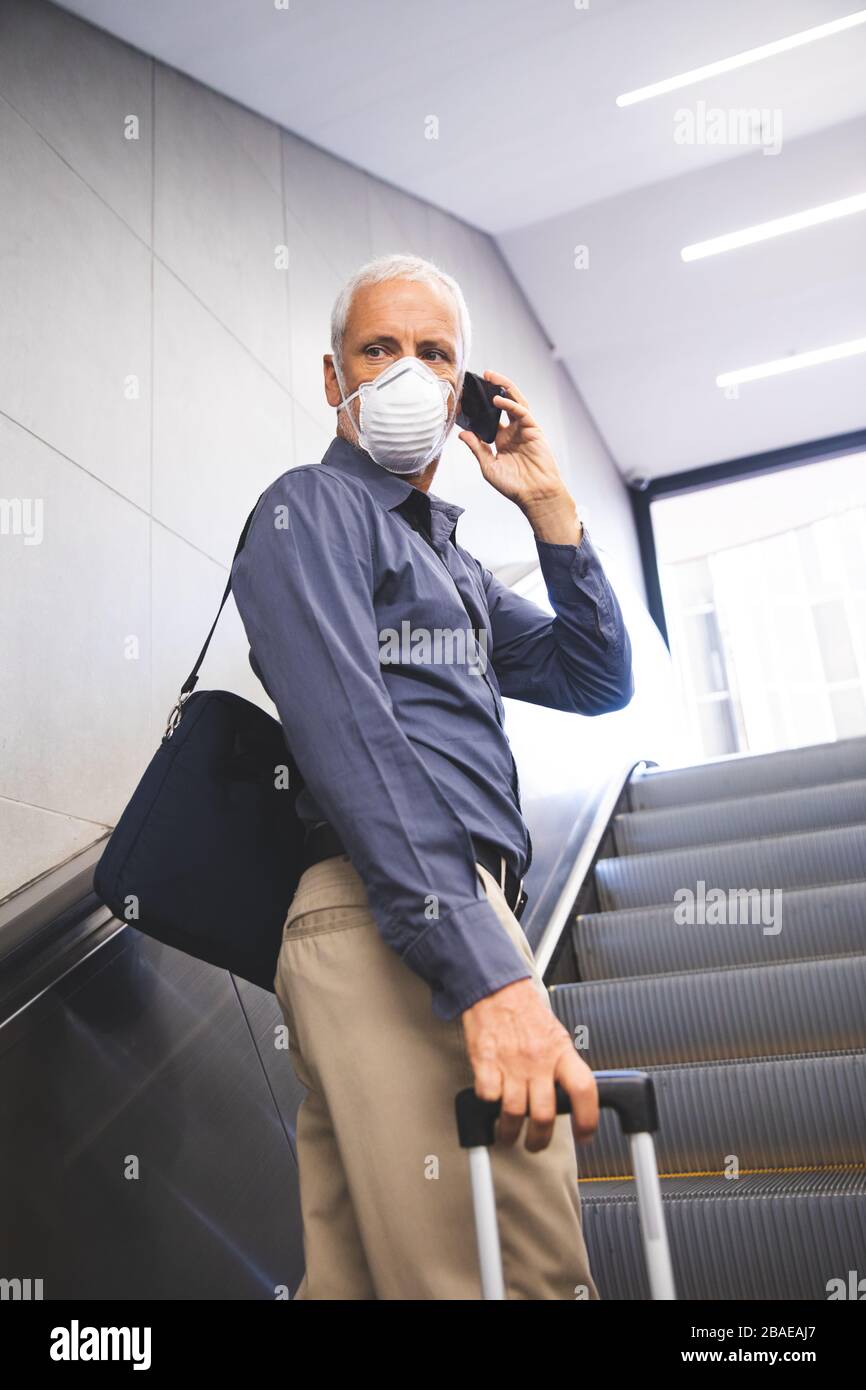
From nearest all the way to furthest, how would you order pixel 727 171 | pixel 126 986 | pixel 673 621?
pixel 126 986 < pixel 727 171 < pixel 673 621

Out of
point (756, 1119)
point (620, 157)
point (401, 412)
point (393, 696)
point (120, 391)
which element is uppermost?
point (620, 157)

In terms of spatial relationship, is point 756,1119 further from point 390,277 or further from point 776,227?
point 776,227

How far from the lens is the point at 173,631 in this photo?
2.95m

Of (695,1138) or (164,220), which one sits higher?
(164,220)

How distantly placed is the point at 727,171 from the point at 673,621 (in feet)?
17.8

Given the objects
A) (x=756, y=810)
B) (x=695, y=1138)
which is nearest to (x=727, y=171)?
(x=756, y=810)

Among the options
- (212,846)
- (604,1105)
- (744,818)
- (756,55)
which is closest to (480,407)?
(212,846)

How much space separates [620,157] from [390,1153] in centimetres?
690

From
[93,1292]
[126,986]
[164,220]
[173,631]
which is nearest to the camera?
[93,1292]

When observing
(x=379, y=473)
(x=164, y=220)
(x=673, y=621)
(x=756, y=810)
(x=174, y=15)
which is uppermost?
(x=673, y=621)

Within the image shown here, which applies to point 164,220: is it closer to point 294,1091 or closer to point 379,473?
point 379,473

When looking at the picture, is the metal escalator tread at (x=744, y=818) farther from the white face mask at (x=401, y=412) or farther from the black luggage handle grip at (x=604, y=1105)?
the black luggage handle grip at (x=604, y=1105)

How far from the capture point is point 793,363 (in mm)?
9578

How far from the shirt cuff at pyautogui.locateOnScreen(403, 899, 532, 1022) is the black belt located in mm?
178
